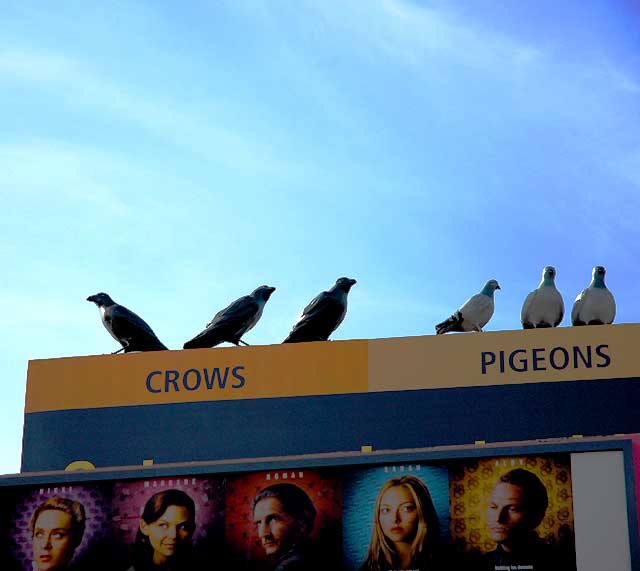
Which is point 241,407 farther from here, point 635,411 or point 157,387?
point 635,411

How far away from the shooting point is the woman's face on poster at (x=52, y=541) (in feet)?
63.3

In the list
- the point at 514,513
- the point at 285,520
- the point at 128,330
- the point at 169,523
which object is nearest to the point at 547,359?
the point at 514,513

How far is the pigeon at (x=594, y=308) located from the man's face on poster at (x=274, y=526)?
6508 mm

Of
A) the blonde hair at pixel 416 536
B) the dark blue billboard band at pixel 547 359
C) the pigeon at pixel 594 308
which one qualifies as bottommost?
the blonde hair at pixel 416 536

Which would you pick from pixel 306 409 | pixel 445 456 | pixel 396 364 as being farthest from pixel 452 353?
pixel 445 456

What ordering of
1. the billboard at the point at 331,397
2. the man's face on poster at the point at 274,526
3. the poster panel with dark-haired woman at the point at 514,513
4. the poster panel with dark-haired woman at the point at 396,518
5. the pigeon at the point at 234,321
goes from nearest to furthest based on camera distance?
the poster panel with dark-haired woman at the point at 514,513
the poster panel with dark-haired woman at the point at 396,518
the man's face on poster at the point at 274,526
the billboard at the point at 331,397
the pigeon at the point at 234,321

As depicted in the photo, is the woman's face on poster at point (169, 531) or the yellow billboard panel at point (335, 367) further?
the yellow billboard panel at point (335, 367)

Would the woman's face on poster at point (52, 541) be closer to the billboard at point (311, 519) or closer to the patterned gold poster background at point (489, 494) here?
the billboard at point (311, 519)

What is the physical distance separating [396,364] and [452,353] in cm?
85

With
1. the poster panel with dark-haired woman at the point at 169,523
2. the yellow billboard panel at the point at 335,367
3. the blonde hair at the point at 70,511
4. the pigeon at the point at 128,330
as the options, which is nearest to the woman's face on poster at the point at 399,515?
the poster panel with dark-haired woman at the point at 169,523

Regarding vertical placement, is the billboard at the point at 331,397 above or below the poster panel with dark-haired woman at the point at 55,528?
above

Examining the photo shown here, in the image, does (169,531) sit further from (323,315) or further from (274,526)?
(323,315)

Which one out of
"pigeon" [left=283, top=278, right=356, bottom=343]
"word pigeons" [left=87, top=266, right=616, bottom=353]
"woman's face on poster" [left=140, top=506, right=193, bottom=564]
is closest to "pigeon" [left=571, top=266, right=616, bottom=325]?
"word pigeons" [left=87, top=266, right=616, bottom=353]

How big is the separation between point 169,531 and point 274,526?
1390mm
